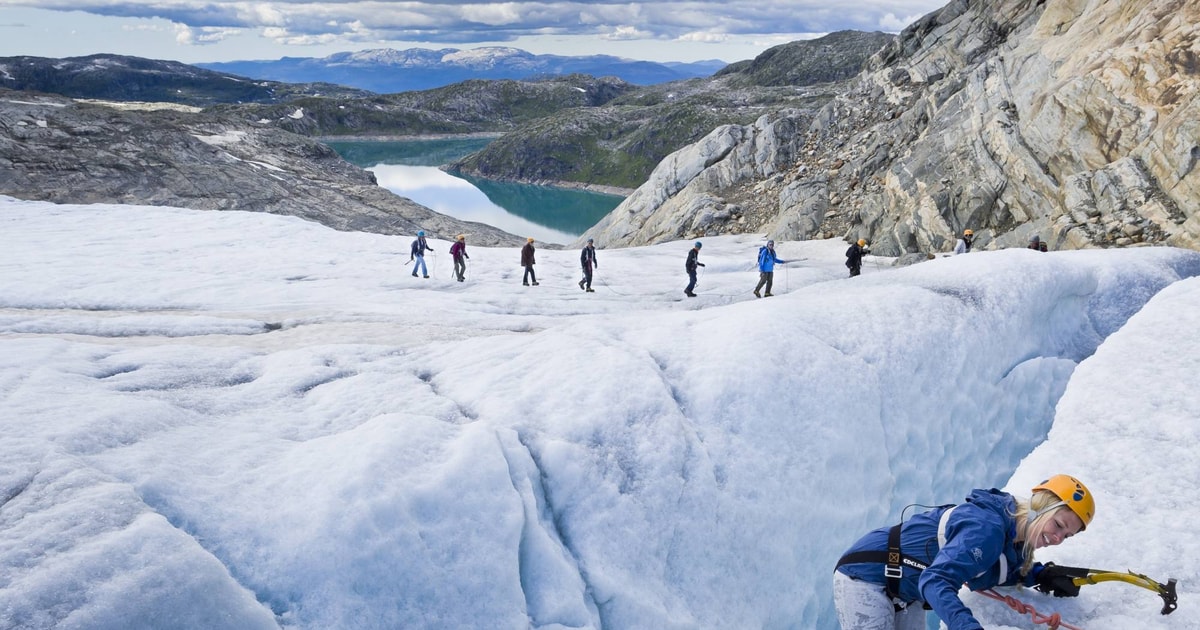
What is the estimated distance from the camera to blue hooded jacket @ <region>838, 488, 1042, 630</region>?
5.38 meters

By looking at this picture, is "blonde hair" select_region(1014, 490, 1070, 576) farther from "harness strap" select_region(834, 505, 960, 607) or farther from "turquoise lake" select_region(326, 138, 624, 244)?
"turquoise lake" select_region(326, 138, 624, 244)

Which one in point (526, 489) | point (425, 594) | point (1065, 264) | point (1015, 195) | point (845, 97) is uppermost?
point (845, 97)

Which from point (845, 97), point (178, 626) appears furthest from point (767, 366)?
point (845, 97)

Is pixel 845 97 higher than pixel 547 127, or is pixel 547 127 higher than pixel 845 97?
pixel 547 127

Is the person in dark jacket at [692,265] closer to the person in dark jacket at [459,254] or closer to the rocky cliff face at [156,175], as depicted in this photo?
the person in dark jacket at [459,254]

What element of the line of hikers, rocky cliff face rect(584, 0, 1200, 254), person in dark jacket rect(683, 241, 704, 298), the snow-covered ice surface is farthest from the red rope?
rocky cliff face rect(584, 0, 1200, 254)

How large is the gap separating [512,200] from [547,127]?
141ft

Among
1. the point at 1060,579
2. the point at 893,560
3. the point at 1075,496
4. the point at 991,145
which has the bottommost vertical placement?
the point at 1060,579

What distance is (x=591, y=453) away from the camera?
938 cm

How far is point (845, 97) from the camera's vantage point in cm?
5509

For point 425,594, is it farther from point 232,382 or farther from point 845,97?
point 845,97

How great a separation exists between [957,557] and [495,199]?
13896 cm

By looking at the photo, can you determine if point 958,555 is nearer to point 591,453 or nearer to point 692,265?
point 591,453

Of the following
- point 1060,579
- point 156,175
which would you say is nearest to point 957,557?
point 1060,579
